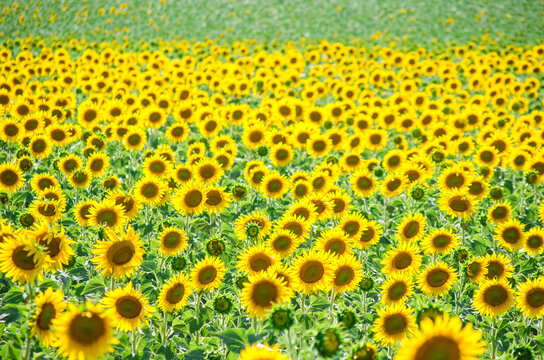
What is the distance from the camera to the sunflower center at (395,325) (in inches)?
149

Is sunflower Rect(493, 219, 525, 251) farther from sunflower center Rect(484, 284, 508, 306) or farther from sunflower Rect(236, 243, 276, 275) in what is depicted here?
sunflower Rect(236, 243, 276, 275)

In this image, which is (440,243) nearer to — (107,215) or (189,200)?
(189,200)

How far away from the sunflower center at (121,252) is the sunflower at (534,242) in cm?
474

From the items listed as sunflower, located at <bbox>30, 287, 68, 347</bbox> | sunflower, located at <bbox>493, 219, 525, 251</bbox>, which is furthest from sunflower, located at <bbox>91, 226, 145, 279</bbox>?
sunflower, located at <bbox>493, 219, 525, 251</bbox>

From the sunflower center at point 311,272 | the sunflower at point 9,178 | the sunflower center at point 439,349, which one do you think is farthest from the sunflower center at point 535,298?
the sunflower at point 9,178

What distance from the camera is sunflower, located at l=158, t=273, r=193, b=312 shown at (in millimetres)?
4031

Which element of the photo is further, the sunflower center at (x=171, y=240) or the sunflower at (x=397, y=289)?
the sunflower center at (x=171, y=240)

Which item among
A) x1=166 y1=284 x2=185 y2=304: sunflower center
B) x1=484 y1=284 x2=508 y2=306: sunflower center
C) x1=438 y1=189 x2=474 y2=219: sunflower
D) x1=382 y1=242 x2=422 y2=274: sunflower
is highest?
x1=166 y1=284 x2=185 y2=304: sunflower center

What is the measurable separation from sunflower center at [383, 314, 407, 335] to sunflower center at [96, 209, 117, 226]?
3227mm

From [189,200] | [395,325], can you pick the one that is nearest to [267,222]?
[189,200]

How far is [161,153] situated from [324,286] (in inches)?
158

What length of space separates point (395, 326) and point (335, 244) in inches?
41.0

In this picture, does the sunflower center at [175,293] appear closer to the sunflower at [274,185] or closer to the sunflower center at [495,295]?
the sunflower at [274,185]

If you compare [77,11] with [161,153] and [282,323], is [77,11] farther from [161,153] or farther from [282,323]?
[282,323]
